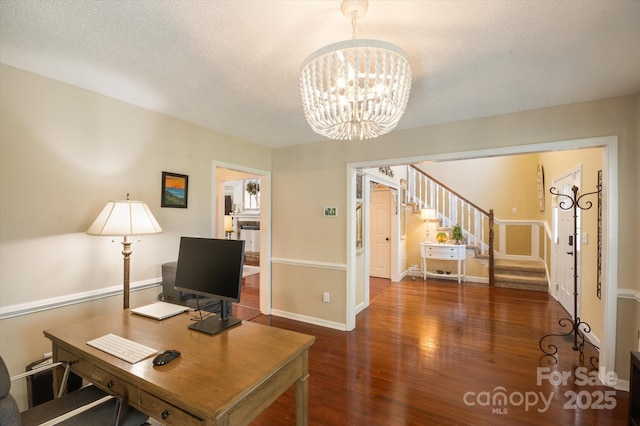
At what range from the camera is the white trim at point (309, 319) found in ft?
11.7

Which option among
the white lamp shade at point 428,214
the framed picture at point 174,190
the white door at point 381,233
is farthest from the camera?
the white lamp shade at point 428,214

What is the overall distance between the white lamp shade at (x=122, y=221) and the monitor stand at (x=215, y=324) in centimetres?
83

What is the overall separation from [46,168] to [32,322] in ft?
3.65

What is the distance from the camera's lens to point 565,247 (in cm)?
420

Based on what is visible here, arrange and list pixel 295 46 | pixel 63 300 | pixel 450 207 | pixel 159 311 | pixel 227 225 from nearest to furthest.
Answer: pixel 295 46, pixel 159 311, pixel 63 300, pixel 450 207, pixel 227 225

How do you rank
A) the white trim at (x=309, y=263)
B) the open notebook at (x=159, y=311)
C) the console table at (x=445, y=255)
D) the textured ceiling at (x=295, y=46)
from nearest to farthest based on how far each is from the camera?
the textured ceiling at (x=295, y=46), the open notebook at (x=159, y=311), the white trim at (x=309, y=263), the console table at (x=445, y=255)

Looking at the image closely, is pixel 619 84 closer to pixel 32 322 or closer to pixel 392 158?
pixel 392 158

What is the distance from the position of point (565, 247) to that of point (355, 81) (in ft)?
15.5

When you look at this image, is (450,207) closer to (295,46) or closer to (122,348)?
(295,46)

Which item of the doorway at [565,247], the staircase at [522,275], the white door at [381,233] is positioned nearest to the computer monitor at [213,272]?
the doorway at [565,247]

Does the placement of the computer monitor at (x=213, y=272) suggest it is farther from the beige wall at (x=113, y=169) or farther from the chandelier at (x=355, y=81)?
the beige wall at (x=113, y=169)

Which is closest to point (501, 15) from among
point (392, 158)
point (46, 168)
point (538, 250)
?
point (392, 158)

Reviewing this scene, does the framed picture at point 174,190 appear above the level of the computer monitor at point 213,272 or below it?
above

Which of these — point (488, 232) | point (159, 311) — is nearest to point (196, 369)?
point (159, 311)
